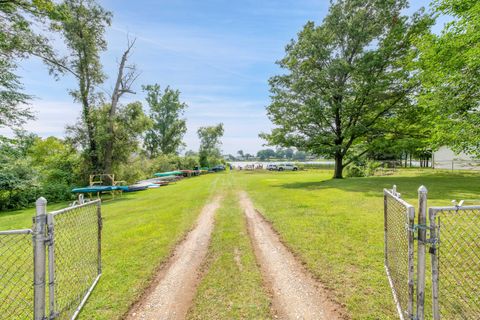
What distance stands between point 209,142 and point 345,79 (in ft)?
112

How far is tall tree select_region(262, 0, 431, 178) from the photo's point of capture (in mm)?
15891

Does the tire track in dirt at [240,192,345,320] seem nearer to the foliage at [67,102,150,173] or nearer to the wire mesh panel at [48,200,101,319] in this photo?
the wire mesh panel at [48,200,101,319]

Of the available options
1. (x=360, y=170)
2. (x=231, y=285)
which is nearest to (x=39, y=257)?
(x=231, y=285)

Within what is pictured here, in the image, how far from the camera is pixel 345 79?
58.1 feet

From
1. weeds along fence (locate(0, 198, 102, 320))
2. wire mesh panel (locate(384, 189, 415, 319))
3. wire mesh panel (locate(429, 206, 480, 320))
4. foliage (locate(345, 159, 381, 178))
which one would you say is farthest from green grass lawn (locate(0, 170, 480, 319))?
foliage (locate(345, 159, 381, 178))

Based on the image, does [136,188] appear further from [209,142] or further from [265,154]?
[265,154]

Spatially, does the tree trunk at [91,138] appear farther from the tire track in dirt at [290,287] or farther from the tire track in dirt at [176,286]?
the tire track in dirt at [290,287]

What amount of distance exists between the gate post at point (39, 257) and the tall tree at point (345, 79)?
56.8ft

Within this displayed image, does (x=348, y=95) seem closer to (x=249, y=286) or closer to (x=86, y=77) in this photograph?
(x=249, y=286)

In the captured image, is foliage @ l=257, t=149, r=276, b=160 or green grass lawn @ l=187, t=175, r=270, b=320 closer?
green grass lawn @ l=187, t=175, r=270, b=320

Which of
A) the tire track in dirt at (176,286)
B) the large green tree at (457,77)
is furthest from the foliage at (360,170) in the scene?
the tire track in dirt at (176,286)

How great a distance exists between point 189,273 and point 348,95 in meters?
17.3

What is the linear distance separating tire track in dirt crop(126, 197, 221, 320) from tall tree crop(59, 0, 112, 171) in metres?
17.0

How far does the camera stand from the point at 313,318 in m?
2.80
